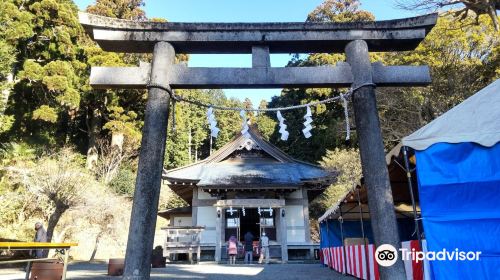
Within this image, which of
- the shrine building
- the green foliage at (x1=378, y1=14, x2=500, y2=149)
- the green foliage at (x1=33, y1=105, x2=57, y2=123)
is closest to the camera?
the green foliage at (x1=378, y1=14, x2=500, y2=149)

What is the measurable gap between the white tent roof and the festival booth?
Answer: 16.0 inches

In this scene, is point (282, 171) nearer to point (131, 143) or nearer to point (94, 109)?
point (131, 143)

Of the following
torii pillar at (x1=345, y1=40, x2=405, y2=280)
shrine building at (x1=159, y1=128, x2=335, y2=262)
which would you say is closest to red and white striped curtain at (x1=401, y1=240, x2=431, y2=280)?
torii pillar at (x1=345, y1=40, x2=405, y2=280)

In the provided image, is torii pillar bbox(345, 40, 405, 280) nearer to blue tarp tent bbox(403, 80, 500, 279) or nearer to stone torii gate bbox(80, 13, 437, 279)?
stone torii gate bbox(80, 13, 437, 279)

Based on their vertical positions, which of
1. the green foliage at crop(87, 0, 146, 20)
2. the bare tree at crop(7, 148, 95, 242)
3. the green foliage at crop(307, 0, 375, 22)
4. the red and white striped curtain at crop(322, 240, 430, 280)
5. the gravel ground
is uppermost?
the green foliage at crop(307, 0, 375, 22)

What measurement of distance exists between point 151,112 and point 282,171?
12360 mm

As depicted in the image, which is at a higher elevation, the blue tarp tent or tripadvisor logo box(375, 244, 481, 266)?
the blue tarp tent

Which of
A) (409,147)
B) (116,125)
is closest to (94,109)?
(116,125)

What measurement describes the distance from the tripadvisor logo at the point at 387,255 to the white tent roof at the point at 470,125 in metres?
1.22

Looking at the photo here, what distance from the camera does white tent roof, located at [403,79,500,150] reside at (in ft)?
11.6

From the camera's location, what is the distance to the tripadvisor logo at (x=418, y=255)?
353cm

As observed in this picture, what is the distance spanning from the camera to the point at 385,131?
58.3ft

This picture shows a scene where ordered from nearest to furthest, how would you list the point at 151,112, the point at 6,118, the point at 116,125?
the point at 151,112 < the point at 6,118 < the point at 116,125

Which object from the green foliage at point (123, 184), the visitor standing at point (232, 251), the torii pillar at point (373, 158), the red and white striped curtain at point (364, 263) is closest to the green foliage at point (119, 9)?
the green foliage at point (123, 184)
